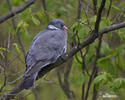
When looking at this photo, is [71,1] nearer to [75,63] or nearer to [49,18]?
[49,18]

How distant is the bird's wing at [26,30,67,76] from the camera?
401 cm

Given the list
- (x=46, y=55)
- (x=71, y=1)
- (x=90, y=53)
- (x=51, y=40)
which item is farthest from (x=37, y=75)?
(x=71, y=1)

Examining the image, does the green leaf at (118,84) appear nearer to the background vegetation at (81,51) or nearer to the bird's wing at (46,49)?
the background vegetation at (81,51)

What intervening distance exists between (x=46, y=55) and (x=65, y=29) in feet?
2.40

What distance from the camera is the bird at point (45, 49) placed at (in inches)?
149

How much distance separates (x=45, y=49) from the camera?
430 cm

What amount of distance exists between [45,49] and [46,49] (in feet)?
0.07

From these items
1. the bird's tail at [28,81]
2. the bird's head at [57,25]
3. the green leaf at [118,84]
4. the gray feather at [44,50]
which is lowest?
→ the green leaf at [118,84]

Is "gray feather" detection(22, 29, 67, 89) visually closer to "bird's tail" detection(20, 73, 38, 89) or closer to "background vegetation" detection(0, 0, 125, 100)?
"bird's tail" detection(20, 73, 38, 89)

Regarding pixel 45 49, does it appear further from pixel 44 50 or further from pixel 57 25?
pixel 57 25

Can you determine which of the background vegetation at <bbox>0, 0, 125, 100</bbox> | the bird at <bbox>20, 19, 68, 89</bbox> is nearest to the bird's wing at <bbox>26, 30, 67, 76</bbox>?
the bird at <bbox>20, 19, 68, 89</bbox>

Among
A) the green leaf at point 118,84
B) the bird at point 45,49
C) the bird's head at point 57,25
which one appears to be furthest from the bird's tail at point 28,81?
the bird's head at point 57,25

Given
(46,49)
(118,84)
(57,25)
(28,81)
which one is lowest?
(118,84)

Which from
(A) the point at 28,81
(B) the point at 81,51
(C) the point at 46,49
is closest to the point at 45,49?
(C) the point at 46,49
